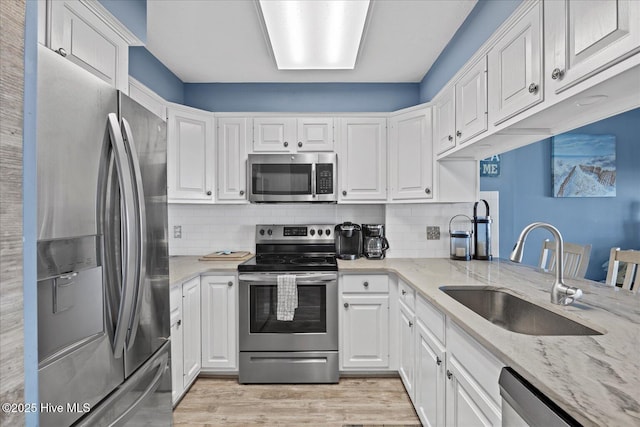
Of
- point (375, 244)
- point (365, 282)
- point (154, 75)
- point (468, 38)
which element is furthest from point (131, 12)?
point (375, 244)

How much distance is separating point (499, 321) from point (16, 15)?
2107 millimetres

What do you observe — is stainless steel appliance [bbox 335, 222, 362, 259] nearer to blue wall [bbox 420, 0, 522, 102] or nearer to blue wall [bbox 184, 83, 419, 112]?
blue wall [bbox 184, 83, 419, 112]

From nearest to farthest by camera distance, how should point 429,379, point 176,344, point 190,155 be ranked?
point 429,379
point 176,344
point 190,155

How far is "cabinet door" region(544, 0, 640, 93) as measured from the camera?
959mm

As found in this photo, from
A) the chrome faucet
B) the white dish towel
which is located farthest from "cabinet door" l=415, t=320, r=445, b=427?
the white dish towel

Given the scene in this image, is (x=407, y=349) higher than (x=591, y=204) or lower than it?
lower

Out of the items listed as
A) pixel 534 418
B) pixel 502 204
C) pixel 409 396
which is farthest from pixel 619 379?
pixel 502 204

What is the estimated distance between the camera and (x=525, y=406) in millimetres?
843

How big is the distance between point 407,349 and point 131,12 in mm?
2614

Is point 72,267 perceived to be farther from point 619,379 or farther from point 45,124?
point 619,379

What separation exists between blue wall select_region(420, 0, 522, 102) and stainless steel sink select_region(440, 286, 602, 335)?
1.50m

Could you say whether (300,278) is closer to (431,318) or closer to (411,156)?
(431,318)

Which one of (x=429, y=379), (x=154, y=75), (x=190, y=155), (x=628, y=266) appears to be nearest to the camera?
(x=429, y=379)

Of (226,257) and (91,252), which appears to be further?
(226,257)
